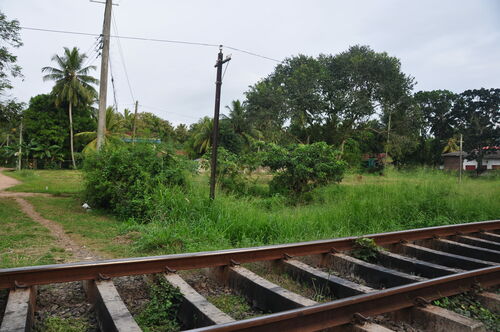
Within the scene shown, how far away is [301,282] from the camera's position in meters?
3.72

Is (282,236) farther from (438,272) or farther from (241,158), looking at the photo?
(241,158)

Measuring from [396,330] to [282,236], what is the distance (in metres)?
3.27

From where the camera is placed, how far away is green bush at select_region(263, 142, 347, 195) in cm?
1359

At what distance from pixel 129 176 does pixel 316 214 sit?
477 centimetres

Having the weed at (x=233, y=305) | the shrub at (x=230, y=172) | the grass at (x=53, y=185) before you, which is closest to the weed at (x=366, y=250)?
the weed at (x=233, y=305)

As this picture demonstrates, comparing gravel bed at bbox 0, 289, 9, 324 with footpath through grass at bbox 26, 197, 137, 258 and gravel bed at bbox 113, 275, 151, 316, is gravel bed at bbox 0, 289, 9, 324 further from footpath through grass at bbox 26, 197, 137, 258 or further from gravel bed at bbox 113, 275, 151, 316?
footpath through grass at bbox 26, 197, 137, 258

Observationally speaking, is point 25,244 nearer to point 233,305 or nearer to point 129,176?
point 129,176

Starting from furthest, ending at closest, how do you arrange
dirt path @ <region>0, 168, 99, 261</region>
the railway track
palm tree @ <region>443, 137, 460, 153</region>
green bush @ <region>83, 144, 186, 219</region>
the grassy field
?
palm tree @ <region>443, 137, 460, 153</region>, green bush @ <region>83, 144, 186, 219</region>, the grassy field, dirt path @ <region>0, 168, 99, 261</region>, the railway track

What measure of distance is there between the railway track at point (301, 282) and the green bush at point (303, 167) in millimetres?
8814

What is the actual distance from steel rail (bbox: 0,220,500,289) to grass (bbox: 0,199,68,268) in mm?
1643

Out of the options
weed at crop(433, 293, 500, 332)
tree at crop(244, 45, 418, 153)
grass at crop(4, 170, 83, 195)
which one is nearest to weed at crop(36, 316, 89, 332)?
weed at crop(433, 293, 500, 332)

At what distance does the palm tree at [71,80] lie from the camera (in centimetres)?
3906

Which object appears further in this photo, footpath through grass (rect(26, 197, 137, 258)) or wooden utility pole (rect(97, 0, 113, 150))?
wooden utility pole (rect(97, 0, 113, 150))

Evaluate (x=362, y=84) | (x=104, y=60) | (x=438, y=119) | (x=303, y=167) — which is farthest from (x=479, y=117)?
(x=104, y=60)
